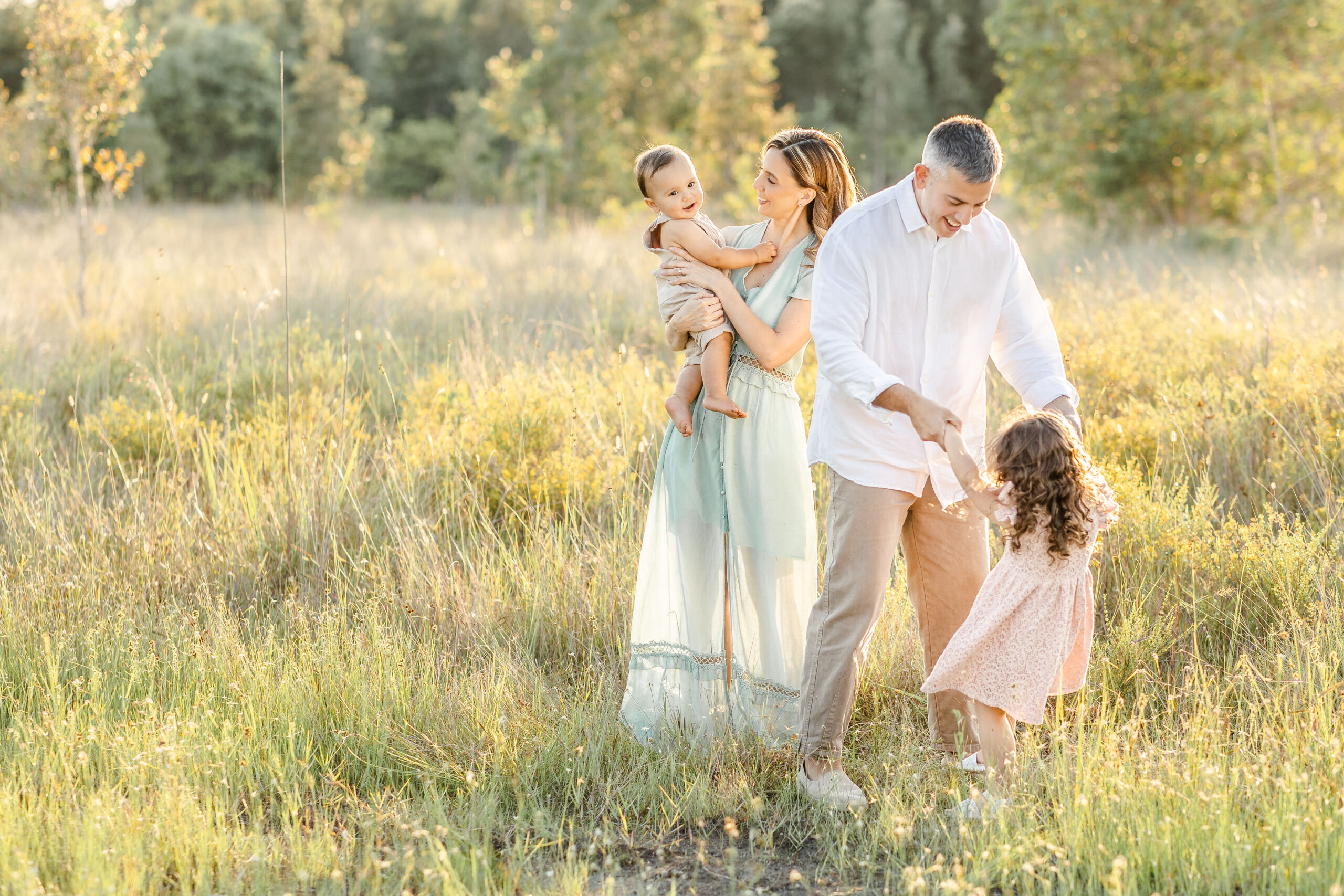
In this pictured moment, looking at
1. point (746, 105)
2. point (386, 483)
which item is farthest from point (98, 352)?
point (746, 105)

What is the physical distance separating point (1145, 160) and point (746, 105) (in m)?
9.79

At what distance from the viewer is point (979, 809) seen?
292 centimetres

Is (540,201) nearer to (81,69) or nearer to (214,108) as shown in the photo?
(81,69)

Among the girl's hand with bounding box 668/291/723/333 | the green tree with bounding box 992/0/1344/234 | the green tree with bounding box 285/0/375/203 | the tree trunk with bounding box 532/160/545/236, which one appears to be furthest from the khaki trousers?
the green tree with bounding box 285/0/375/203

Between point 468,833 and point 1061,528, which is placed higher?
point 1061,528

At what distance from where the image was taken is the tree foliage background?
494 inches

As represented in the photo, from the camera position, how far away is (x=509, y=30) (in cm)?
4331

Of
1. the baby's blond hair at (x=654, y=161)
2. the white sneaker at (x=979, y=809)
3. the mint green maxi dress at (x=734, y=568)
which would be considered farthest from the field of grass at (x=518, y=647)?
the baby's blond hair at (x=654, y=161)

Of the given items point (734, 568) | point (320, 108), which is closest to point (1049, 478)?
point (734, 568)

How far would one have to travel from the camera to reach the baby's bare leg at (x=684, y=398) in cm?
338

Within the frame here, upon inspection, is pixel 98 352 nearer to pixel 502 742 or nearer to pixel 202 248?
pixel 502 742

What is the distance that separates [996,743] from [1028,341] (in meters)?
1.19

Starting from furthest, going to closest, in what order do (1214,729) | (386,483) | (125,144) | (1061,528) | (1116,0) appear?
(125,144)
(1116,0)
(386,483)
(1214,729)
(1061,528)

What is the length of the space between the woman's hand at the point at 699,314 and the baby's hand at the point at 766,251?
0.19 metres
